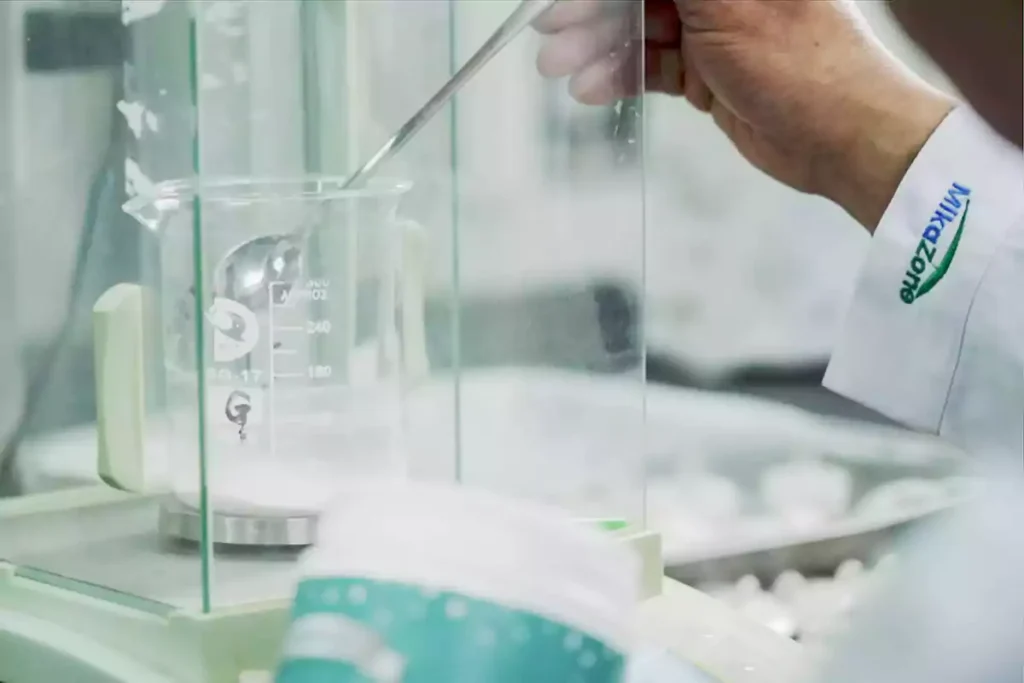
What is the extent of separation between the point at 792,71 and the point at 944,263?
0.49 ft

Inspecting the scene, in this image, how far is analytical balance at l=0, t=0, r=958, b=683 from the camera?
0.50 metres

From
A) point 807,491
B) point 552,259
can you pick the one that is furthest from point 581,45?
point 807,491

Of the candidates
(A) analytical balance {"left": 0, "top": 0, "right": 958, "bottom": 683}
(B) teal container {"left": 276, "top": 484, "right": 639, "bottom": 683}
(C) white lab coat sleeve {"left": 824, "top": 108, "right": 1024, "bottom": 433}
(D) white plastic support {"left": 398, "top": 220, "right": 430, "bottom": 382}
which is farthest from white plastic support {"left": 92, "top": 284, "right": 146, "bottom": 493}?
(C) white lab coat sleeve {"left": 824, "top": 108, "right": 1024, "bottom": 433}

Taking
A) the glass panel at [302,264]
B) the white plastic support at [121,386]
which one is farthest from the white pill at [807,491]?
the white plastic support at [121,386]

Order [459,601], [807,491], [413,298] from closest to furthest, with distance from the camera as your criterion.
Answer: [459,601] < [413,298] < [807,491]

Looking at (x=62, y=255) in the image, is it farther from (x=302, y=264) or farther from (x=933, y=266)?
(x=933, y=266)

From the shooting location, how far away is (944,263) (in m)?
0.64

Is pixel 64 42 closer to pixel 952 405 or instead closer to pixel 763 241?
pixel 952 405

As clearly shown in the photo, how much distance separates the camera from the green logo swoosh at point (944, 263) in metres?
0.63

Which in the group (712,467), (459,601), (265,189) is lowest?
(712,467)

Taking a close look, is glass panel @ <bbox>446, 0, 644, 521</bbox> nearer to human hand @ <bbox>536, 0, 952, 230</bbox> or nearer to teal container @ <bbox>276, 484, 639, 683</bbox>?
human hand @ <bbox>536, 0, 952, 230</bbox>

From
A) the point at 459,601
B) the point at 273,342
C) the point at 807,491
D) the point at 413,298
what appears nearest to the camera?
the point at 459,601

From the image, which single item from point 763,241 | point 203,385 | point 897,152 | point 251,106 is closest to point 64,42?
point 251,106

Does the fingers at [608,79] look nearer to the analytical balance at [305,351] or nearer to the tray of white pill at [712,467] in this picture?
the analytical balance at [305,351]
